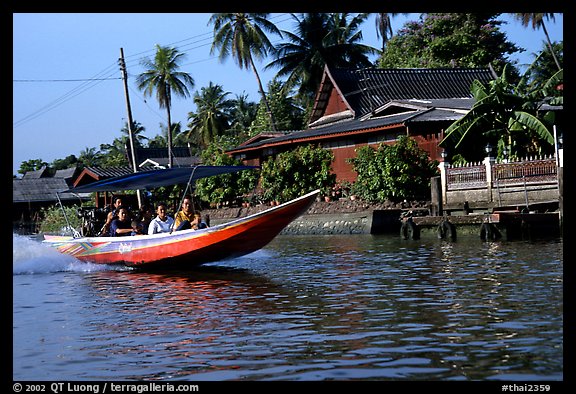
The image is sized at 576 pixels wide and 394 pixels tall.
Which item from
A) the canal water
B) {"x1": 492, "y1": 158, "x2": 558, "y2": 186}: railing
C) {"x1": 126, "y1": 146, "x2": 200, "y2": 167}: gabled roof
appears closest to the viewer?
the canal water

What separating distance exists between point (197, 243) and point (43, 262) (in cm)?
494

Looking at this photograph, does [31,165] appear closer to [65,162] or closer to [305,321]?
[65,162]

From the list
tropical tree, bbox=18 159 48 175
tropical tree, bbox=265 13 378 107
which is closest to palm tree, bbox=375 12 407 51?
tropical tree, bbox=265 13 378 107

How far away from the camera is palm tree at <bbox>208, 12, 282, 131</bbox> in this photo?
5128cm

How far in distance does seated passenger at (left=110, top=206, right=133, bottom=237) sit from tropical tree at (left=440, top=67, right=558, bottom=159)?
12.8 meters

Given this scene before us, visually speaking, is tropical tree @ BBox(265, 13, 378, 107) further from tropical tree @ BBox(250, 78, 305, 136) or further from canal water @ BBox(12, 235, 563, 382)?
canal water @ BBox(12, 235, 563, 382)

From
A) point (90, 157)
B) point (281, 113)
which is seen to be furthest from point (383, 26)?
point (90, 157)

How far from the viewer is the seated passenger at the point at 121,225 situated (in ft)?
63.7

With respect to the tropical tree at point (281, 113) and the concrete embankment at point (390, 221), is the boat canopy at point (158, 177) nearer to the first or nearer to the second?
the concrete embankment at point (390, 221)
